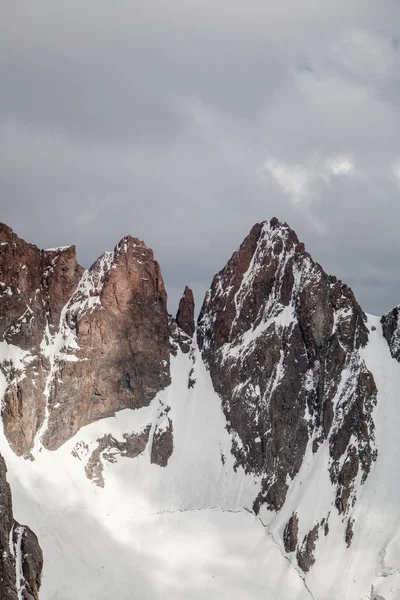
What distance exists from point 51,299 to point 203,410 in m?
41.8

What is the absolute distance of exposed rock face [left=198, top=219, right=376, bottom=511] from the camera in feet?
430

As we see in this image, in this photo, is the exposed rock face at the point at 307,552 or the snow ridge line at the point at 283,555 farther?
the exposed rock face at the point at 307,552

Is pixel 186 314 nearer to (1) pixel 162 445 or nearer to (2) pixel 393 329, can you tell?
(1) pixel 162 445

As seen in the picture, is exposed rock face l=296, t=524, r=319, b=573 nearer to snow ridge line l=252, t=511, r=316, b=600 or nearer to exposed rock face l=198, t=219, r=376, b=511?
snow ridge line l=252, t=511, r=316, b=600

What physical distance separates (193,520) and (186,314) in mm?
54712

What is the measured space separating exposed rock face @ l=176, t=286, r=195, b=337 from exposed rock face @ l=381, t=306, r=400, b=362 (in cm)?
4662

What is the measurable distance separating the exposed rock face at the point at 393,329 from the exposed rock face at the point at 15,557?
90.3 m

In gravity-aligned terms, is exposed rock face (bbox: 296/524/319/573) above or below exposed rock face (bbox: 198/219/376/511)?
below

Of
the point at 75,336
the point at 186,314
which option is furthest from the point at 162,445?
the point at 186,314

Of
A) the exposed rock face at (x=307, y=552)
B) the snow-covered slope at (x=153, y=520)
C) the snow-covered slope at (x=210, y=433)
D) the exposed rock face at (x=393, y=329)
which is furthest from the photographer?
the exposed rock face at (x=393, y=329)

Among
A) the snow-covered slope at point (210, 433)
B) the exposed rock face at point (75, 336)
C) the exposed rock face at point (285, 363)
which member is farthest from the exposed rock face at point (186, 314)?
the exposed rock face at point (75, 336)

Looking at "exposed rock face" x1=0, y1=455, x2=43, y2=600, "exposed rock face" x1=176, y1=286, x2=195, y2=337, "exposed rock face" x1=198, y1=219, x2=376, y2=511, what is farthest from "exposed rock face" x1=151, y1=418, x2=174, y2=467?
"exposed rock face" x1=0, y1=455, x2=43, y2=600

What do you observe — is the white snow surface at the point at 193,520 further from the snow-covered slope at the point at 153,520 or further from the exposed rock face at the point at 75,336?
the exposed rock face at the point at 75,336

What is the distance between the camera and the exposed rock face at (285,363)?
131m
